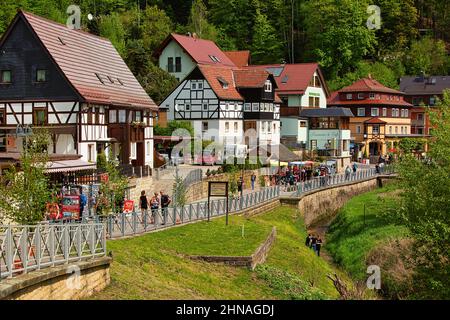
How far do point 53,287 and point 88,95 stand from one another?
26.5m

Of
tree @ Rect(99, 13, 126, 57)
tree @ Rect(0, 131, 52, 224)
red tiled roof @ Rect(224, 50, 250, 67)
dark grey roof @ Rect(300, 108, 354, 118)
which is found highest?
tree @ Rect(99, 13, 126, 57)

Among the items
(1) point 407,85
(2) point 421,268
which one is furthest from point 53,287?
(1) point 407,85

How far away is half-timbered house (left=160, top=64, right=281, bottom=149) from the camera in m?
64.2

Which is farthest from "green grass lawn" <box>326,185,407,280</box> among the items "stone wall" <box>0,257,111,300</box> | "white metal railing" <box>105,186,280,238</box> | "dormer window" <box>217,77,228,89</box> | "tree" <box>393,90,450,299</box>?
"dormer window" <box>217,77,228,89</box>

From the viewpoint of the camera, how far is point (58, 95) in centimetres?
4128

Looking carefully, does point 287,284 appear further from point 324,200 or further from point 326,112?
point 326,112

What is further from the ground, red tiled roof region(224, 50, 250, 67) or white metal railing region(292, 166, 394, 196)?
red tiled roof region(224, 50, 250, 67)

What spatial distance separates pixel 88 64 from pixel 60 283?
101 ft

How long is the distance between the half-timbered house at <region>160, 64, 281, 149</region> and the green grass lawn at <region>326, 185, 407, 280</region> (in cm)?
1759

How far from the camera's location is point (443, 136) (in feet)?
97.0

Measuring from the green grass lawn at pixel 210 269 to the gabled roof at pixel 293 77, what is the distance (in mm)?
44668

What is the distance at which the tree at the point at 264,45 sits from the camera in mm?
100375

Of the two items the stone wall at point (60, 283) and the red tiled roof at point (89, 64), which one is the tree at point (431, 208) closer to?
the stone wall at point (60, 283)

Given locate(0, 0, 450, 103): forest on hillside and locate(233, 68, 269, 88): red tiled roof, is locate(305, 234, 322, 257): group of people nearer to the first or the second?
locate(233, 68, 269, 88): red tiled roof
